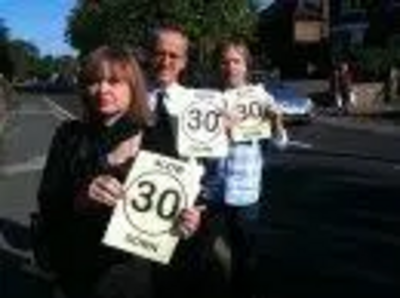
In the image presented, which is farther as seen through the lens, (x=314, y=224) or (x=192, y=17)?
(x=192, y=17)

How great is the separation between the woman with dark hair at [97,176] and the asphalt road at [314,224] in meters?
4.52

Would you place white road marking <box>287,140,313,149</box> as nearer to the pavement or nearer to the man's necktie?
the pavement

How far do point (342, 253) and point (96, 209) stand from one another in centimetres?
705

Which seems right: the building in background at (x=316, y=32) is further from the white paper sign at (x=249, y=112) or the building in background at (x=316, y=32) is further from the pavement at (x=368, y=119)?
the white paper sign at (x=249, y=112)

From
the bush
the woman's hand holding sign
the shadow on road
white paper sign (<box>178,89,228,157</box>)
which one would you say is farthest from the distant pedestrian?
the woman's hand holding sign

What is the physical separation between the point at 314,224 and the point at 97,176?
8911 mm

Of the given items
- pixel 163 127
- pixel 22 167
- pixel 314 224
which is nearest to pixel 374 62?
pixel 22 167

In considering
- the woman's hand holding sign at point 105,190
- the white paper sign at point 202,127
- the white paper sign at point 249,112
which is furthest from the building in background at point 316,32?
the woman's hand holding sign at point 105,190

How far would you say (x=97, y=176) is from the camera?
16.4ft

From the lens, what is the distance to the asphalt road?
10180mm

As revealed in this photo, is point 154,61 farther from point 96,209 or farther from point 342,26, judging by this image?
point 342,26

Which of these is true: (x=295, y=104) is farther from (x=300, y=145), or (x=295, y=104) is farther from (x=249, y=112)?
(x=249, y=112)

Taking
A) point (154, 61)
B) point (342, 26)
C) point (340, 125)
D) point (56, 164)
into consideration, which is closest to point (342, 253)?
point (154, 61)

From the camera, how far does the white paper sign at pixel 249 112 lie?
7.59 metres
